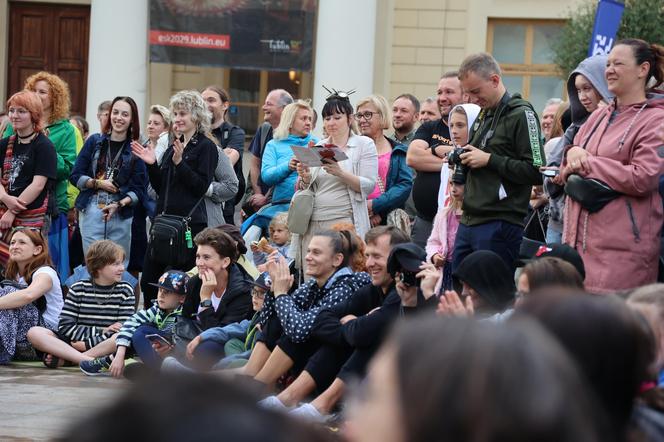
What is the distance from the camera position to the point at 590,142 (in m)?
6.09

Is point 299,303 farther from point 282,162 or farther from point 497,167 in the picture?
point 282,162

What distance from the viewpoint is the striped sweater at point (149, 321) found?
27.3 feet

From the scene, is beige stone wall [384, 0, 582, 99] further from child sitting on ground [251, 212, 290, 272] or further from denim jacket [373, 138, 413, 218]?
denim jacket [373, 138, 413, 218]

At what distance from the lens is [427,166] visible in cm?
757

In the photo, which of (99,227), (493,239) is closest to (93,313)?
(99,227)

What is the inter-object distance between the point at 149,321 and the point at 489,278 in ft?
11.3

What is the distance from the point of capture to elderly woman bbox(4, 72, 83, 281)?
32.8 feet

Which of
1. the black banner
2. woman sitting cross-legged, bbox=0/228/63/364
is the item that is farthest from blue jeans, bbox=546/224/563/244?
the black banner

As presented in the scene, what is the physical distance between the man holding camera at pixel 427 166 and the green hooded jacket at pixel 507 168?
2.94ft

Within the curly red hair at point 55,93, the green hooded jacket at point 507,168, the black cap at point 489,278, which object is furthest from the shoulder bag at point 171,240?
the black cap at point 489,278

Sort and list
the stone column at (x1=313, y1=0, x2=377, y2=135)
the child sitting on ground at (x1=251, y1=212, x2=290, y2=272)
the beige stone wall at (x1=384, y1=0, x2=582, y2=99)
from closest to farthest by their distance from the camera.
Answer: the child sitting on ground at (x1=251, y1=212, x2=290, y2=272)
the stone column at (x1=313, y1=0, x2=377, y2=135)
the beige stone wall at (x1=384, y1=0, x2=582, y2=99)

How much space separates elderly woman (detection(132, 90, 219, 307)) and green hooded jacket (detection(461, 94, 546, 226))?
2.96m

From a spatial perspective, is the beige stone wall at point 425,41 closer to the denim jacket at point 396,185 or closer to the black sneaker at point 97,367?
the denim jacket at point 396,185

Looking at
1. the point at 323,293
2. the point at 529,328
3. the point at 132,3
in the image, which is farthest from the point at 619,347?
the point at 132,3
